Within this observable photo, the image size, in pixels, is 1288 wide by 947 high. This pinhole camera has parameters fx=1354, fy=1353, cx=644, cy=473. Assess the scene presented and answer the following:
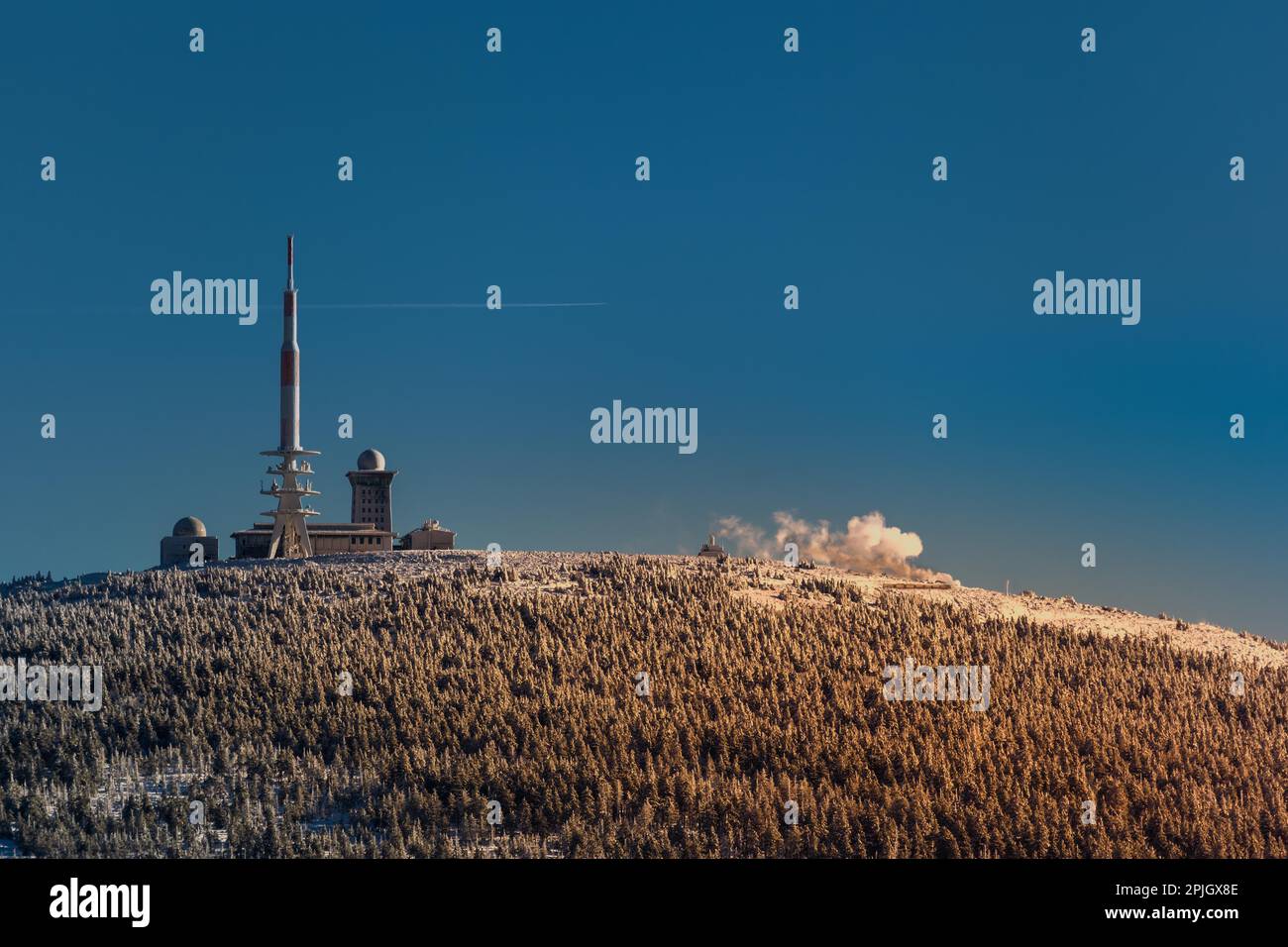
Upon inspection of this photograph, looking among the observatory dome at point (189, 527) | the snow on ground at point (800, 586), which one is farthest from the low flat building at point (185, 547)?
the snow on ground at point (800, 586)

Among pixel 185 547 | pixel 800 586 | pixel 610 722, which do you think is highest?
pixel 185 547

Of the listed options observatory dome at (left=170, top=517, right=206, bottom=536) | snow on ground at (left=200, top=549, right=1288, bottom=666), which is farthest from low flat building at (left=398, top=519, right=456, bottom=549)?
observatory dome at (left=170, top=517, right=206, bottom=536)

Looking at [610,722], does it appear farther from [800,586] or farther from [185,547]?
[185,547]

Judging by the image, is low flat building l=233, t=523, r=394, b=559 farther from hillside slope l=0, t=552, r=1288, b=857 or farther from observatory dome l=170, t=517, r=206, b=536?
hillside slope l=0, t=552, r=1288, b=857

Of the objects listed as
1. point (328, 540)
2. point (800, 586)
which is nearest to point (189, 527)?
point (328, 540)

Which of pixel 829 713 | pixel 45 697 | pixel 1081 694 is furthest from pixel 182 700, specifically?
pixel 1081 694

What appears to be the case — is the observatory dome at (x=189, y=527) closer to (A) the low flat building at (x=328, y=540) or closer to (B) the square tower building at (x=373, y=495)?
(A) the low flat building at (x=328, y=540)
